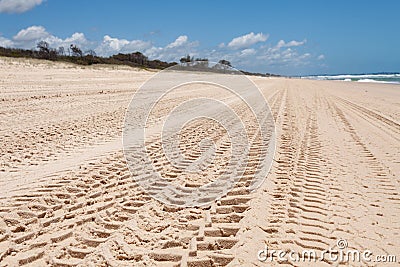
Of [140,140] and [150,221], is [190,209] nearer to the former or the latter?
[150,221]

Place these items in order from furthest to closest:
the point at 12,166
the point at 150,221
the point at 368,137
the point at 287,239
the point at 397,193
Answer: the point at 368,137 < the point at 12,166 < the point at 397,193 < the point at 150,221 < the point at 287,239

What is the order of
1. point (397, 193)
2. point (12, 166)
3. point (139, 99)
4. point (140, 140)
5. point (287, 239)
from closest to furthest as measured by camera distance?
point (287, 239) < point (397, 193) < point (12, 166) < point (140, 140) < point (139, 99)

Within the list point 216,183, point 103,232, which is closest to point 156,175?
point 216,183

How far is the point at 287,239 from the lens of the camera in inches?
121

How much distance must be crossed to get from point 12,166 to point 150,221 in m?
2.75

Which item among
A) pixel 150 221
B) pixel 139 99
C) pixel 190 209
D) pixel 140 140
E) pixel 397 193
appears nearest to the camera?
pixel 150 221

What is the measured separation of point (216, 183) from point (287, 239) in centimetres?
161

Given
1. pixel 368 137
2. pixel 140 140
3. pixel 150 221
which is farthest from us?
pixel 368 137

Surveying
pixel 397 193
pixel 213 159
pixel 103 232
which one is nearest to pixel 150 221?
pixel 103 232

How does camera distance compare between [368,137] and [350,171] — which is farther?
[368,137]

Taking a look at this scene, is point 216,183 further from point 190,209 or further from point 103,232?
point 103,232

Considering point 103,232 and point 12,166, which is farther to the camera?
point 12,166

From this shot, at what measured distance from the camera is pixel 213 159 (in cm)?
568

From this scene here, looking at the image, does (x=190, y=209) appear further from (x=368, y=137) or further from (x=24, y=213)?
(x=368, y=137)
